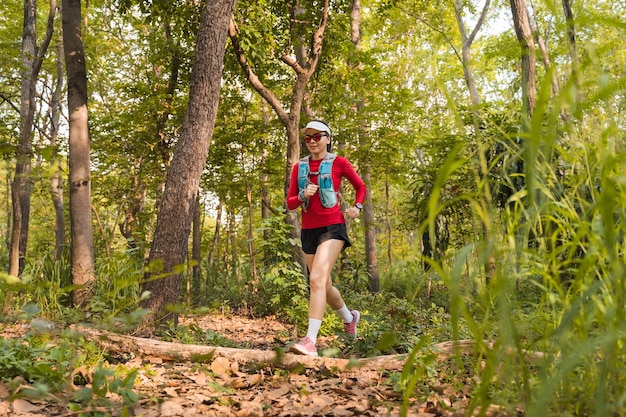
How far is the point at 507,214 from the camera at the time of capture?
1.46 metres

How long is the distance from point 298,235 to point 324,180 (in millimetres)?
3734

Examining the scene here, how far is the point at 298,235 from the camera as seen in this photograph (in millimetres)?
7688

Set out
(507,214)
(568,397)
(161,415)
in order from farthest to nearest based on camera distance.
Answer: (161,415), (507,214), (568,397)

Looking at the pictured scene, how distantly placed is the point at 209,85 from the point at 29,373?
3.28 m

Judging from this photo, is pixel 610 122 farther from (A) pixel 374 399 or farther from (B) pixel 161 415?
(B) pixel 161 415

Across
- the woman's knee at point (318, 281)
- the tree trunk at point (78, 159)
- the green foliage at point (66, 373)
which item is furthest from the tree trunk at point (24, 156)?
the woman's knee at point (318, 281)

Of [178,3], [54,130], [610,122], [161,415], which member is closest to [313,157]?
[161,415]

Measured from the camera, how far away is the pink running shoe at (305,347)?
333cm

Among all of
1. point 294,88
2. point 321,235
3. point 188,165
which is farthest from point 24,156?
point 321,235

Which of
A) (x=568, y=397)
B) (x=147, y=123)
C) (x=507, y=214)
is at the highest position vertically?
(x=147, y=123)

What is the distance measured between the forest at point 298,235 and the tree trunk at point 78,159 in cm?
3

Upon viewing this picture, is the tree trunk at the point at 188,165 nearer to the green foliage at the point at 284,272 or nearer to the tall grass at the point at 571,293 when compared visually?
the green foliage at the point at 284,272

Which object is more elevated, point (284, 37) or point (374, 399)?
point (284, 37)

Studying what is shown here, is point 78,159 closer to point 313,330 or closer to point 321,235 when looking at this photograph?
point 321,235
